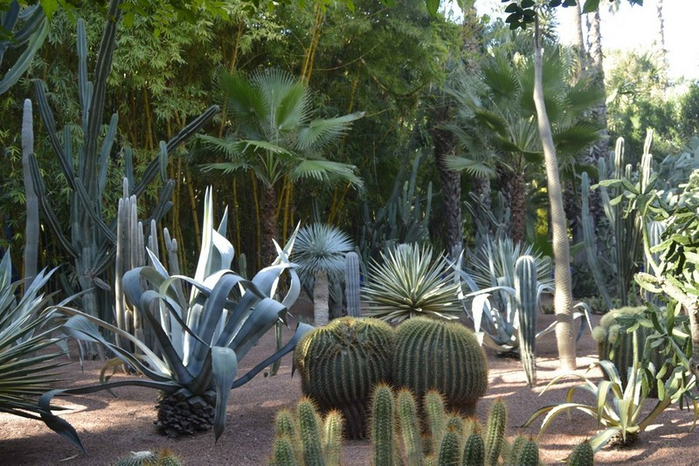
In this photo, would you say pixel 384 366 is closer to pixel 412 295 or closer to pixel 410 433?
pixel 410 433

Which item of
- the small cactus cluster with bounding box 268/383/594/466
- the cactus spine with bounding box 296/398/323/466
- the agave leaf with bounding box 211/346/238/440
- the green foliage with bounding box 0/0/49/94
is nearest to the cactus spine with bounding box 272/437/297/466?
the small cactus cluster with bounding box 268/383/594/466

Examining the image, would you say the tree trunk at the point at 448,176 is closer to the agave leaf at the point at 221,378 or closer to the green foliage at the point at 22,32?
the green foliage at the point at 22,32

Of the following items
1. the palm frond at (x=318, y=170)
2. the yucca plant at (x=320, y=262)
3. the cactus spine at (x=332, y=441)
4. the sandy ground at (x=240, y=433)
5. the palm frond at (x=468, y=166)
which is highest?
the palm frond at (x=468, y=166)

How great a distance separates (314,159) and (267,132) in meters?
0.82

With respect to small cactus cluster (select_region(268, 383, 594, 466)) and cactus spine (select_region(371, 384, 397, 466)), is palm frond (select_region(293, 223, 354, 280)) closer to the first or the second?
small cactus cluster (select_region(268, 383, 594, 466))

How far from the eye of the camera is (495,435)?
2.60m

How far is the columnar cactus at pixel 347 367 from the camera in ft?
15.1

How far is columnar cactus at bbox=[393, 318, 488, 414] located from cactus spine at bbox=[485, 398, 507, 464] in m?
1.91

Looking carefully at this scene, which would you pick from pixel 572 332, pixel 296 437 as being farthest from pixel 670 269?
pixel 572 332

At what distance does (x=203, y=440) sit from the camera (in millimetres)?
4711

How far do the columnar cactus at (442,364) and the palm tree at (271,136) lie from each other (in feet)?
16.7

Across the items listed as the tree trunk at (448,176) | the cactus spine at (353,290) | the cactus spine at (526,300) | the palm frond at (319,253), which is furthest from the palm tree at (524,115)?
the cactus spine at (526,300)

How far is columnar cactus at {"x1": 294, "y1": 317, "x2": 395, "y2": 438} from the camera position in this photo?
4.59m

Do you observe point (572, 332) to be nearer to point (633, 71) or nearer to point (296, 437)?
point (296, 437)
